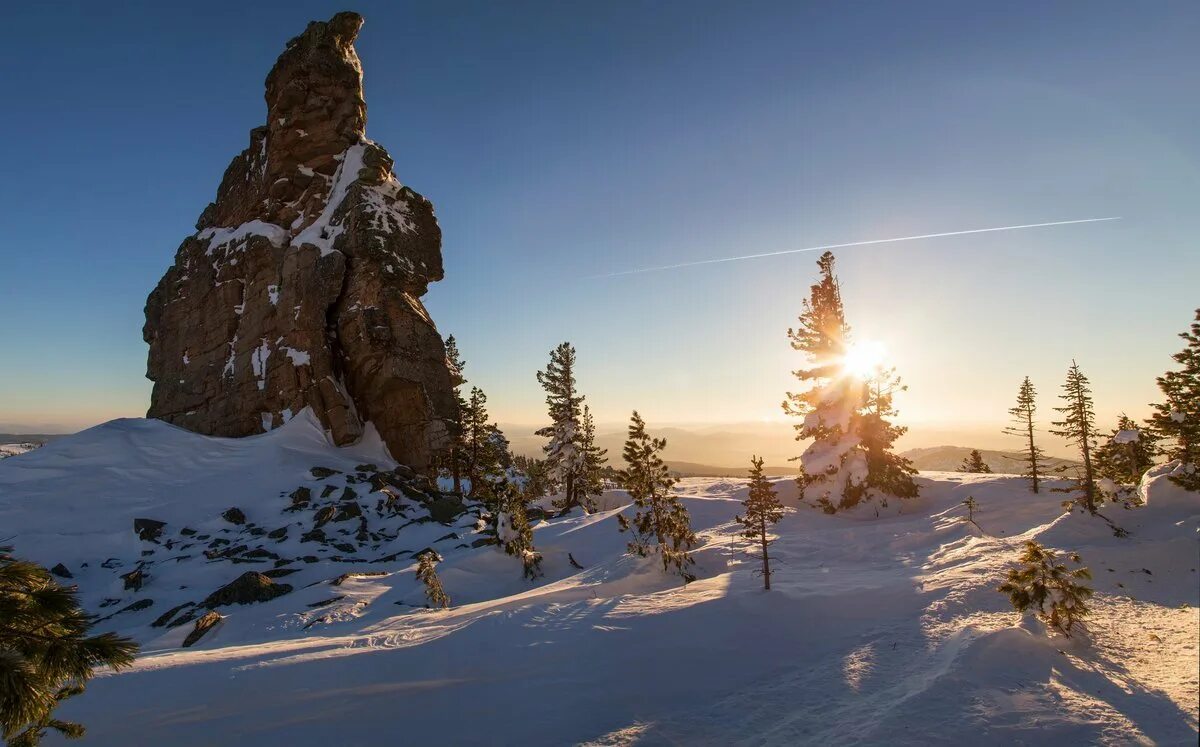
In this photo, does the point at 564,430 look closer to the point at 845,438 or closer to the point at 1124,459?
the point at 845,438

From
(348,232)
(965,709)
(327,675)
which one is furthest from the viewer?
(348,232)

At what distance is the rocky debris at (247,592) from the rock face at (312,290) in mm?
19091

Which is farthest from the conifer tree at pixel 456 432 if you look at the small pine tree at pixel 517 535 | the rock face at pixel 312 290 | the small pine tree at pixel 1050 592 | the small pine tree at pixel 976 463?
the small pine tree at pixel 976 463

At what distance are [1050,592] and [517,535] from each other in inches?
741

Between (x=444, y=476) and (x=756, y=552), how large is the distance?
31798 millimetres

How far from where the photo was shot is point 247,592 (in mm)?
19766

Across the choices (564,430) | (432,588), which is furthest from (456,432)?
(432,588)

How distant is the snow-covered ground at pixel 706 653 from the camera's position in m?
7.71

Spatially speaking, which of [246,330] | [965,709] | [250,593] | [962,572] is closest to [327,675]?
[965,709]

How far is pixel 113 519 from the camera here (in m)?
27.0

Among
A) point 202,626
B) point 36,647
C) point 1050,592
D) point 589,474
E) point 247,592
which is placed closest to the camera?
point 36,647

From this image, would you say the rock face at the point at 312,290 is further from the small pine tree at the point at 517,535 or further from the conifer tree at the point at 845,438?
the conifer tree at the point at 845,438

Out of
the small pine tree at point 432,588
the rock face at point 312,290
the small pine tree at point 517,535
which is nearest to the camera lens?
the small pine tree at point 432,588

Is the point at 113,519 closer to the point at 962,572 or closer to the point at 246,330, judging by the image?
the point at 246,330
